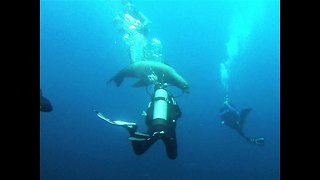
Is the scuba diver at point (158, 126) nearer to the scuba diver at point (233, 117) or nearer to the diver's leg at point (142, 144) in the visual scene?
the diver's leg at point (142, 144)

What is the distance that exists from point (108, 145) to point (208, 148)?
1264 centimetres

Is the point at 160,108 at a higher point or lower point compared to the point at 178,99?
lower

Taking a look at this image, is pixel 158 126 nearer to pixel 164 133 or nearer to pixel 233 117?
pixel 164 133

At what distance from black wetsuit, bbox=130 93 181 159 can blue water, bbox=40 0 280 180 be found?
2556 centimetres

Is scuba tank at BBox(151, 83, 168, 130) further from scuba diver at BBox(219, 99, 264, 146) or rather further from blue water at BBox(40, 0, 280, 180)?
blue water at BBox(40, 0, 280, 180)

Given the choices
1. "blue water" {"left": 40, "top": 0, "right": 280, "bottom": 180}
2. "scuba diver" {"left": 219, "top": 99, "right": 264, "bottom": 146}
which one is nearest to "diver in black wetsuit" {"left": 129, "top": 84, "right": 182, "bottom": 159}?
"scuba diver" {"left": 219, "top": 99, "right": 264, "bottom": 146}

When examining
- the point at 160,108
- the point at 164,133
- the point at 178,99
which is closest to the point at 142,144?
the point at 164,133

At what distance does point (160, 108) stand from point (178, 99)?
2826 centimetres

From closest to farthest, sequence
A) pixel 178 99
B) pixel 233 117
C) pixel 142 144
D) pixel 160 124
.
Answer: pixel 160 124
pixel 142 144
pixel 233 117
pixel 178 99

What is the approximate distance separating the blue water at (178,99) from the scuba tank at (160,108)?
992 inches

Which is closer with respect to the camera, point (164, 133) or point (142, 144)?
point (164, 133)

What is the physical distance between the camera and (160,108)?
6840mm

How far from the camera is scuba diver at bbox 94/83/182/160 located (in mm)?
6539
